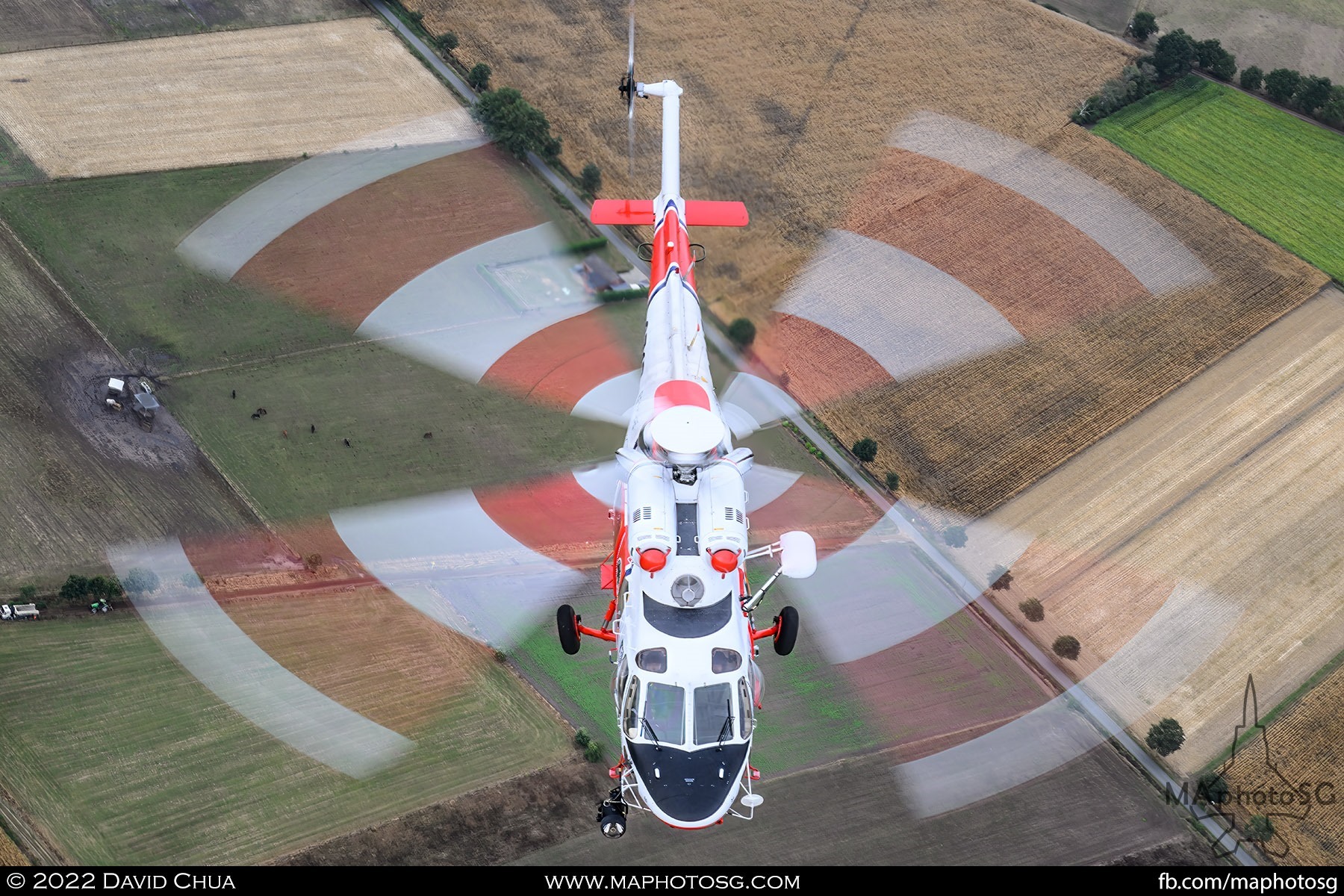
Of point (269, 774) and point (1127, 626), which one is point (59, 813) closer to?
point (269, 774)

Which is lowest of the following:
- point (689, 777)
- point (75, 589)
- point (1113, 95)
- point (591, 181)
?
point (689, 777)

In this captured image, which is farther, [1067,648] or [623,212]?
[623,212]

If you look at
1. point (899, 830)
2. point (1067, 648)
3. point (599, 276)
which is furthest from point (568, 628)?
point (599, 276)

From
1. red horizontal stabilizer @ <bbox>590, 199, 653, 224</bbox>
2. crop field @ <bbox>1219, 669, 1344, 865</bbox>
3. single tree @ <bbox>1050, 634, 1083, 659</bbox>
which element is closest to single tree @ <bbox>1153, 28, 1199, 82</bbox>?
crop field @ <bbox>1219, 669, 1344, 865</bbox>

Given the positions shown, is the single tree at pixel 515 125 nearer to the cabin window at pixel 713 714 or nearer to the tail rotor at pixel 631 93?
the tail rotor at pixel 631 93

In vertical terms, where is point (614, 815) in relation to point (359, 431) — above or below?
below

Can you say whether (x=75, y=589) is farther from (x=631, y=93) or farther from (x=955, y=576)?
(x=955, y=576)

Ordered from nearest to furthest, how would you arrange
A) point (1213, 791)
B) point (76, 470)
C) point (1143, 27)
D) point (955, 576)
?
1. point (1213, 791)
2. point (955, 576)
3. point (76, 470)
4. point (1143, 27)

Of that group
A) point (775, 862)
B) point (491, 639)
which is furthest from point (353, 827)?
point (775, 862)
